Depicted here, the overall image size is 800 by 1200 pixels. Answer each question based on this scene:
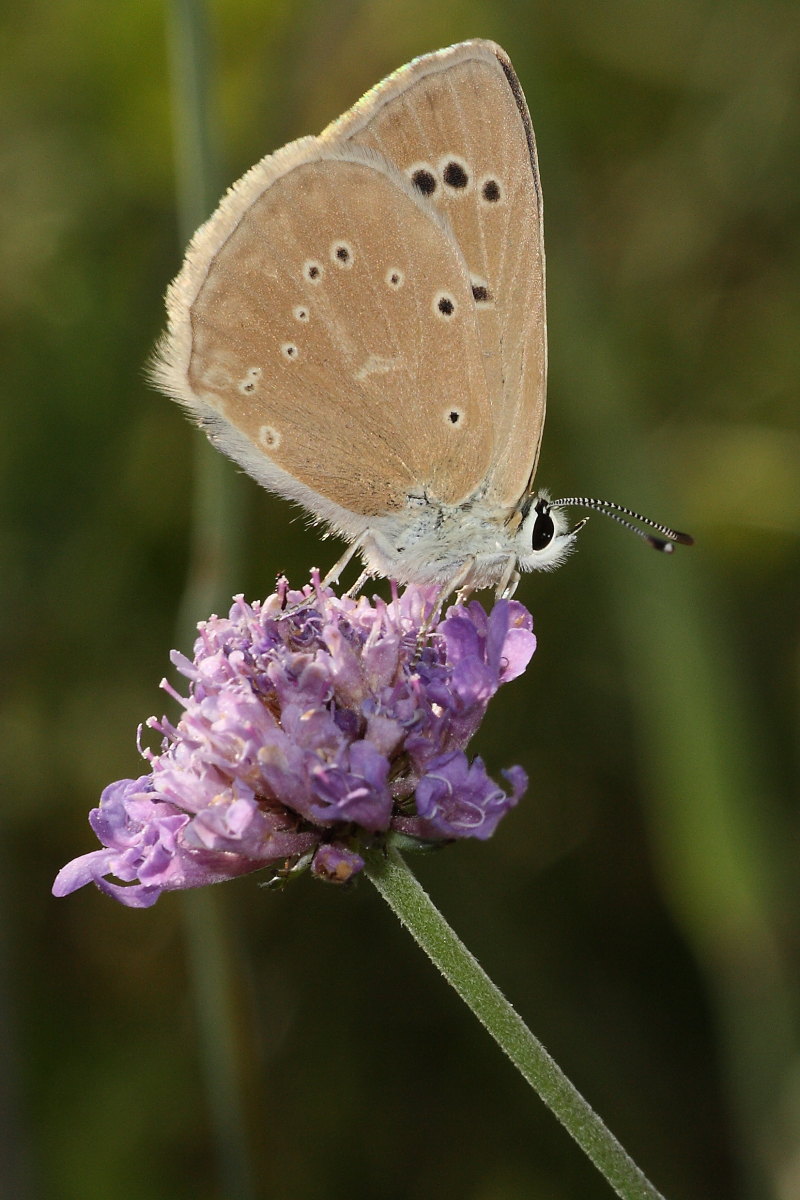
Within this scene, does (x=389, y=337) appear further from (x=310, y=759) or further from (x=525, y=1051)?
(x=525, y=1051)

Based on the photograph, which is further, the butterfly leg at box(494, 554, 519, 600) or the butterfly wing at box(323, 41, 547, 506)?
the butterfly leg at box(494, 554, 519, 600)

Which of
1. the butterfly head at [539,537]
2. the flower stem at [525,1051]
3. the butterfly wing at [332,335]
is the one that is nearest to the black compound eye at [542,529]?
the butterfly head at [539,537]

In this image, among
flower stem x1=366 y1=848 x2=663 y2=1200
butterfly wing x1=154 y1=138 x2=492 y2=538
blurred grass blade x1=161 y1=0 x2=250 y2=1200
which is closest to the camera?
flower stem x1=366 y1=848 x2=663 y2=1200

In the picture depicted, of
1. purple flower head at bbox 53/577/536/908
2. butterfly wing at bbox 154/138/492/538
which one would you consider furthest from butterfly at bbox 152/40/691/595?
purple flower head at bbox 53/577/536/908

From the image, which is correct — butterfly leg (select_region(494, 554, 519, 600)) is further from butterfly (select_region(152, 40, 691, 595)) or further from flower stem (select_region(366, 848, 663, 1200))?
flower stem (select_region(366, 848, 663, 1200))

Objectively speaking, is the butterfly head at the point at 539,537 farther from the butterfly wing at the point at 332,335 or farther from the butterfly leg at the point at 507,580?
the butterfly wing at the point at 332,335

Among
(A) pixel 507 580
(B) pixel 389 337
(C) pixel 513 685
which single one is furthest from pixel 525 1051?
(C) pixel 513 685
